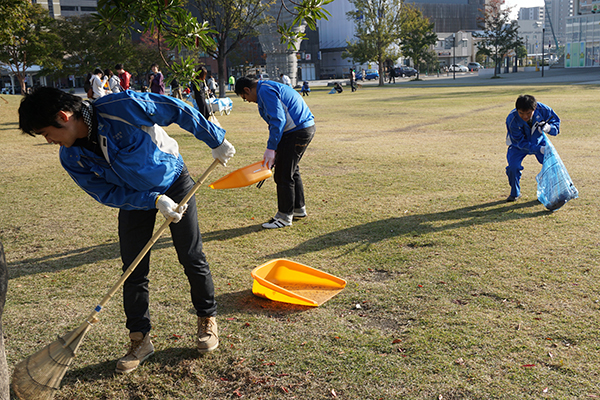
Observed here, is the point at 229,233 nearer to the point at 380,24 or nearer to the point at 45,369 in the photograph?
the point at 45,369

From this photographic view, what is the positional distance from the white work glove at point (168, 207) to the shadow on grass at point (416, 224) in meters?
2.27

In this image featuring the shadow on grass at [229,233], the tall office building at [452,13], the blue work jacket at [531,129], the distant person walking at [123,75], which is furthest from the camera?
the tall office building at [452,13]

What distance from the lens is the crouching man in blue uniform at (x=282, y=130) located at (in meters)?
5.40

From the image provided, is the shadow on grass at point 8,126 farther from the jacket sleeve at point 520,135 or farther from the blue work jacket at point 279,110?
the jacket sleeve at point 520,135

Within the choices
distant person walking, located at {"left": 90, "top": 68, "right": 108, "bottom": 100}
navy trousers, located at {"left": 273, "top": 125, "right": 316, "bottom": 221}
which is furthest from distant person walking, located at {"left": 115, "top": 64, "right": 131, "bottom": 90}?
navy trousers, located at {"left": 273, "top": 125, "right": 316, "bottom": 221}

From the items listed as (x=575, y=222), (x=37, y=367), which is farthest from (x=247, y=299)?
(x=575, y=222)

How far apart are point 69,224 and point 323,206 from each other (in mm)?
3373

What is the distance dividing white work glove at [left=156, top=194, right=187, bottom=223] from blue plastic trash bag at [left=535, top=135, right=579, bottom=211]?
4.91 m

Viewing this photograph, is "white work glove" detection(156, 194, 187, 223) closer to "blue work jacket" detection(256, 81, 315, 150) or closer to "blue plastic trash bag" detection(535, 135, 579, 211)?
"blue work jacket" detection(256, 81, 315, 150)

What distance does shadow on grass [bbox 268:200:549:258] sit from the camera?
5.41m

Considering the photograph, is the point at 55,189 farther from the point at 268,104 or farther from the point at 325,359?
the point at 325,359

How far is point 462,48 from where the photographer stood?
317 feet

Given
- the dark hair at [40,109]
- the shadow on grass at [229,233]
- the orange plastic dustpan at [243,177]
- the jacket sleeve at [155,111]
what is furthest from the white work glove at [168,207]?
the shadow on grass at [229,233]

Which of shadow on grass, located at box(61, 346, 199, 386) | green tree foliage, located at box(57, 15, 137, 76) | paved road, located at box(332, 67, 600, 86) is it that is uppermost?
green tree foliage, located at box(57, 15, 137, 76)
